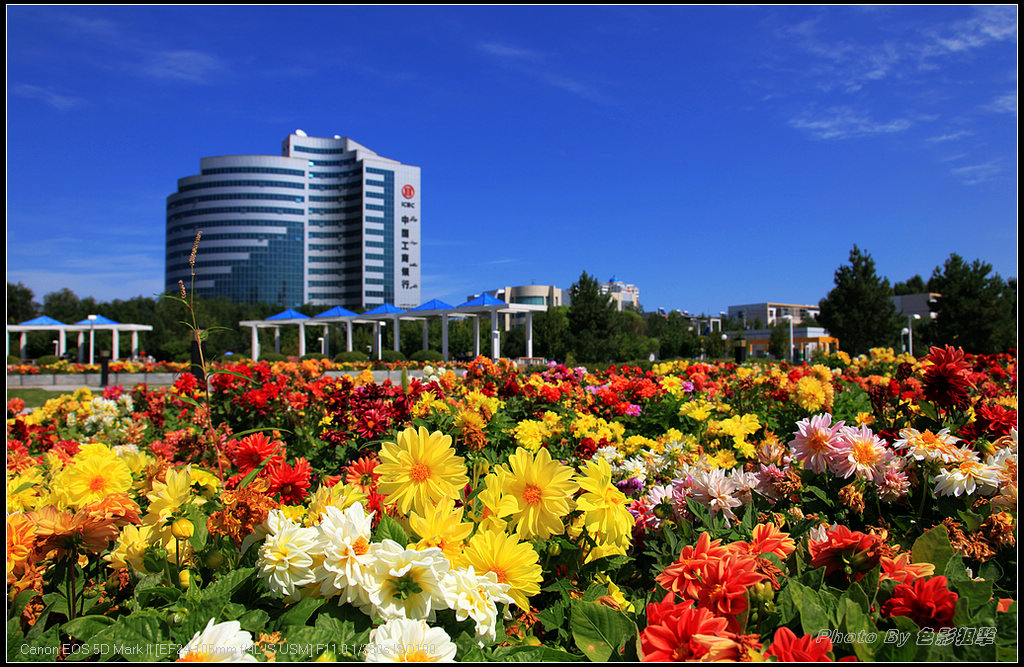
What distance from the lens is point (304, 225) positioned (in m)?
92.9

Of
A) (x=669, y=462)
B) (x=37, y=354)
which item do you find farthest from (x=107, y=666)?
(x=37, y=354)

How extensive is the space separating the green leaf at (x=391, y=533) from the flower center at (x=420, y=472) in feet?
0.41

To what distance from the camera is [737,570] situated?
97 cm

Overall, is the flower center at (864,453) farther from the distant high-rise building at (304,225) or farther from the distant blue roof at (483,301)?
the distant high-rise building at (304,225)

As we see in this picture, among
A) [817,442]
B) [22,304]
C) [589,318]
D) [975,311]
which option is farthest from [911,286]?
[22,304]

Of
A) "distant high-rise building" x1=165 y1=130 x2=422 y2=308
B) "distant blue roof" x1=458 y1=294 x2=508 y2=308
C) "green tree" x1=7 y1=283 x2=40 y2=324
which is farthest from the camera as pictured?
"distant high-rise building" x1=165 y1=130 x2=422 y2=308

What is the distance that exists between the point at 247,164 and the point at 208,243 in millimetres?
14054

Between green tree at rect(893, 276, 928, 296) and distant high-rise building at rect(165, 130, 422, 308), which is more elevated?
distant high-rise building at rect(165, 130, 422, 308)

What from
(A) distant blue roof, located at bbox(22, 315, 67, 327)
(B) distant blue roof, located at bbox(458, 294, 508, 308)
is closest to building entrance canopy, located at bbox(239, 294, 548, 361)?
(B) distant blue roof, located at bbox(458, 294, 508, 308)

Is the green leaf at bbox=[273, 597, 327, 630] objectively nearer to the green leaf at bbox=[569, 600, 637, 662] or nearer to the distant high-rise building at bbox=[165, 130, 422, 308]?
the green leaf at bbox=[569, 600, 637, 662]

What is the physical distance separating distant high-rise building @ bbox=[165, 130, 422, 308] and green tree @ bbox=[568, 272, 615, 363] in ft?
237

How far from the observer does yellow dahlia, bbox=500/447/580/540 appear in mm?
1203

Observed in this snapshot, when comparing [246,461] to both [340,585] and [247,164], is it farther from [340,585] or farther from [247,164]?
[247,164]

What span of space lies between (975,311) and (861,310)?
388cm
